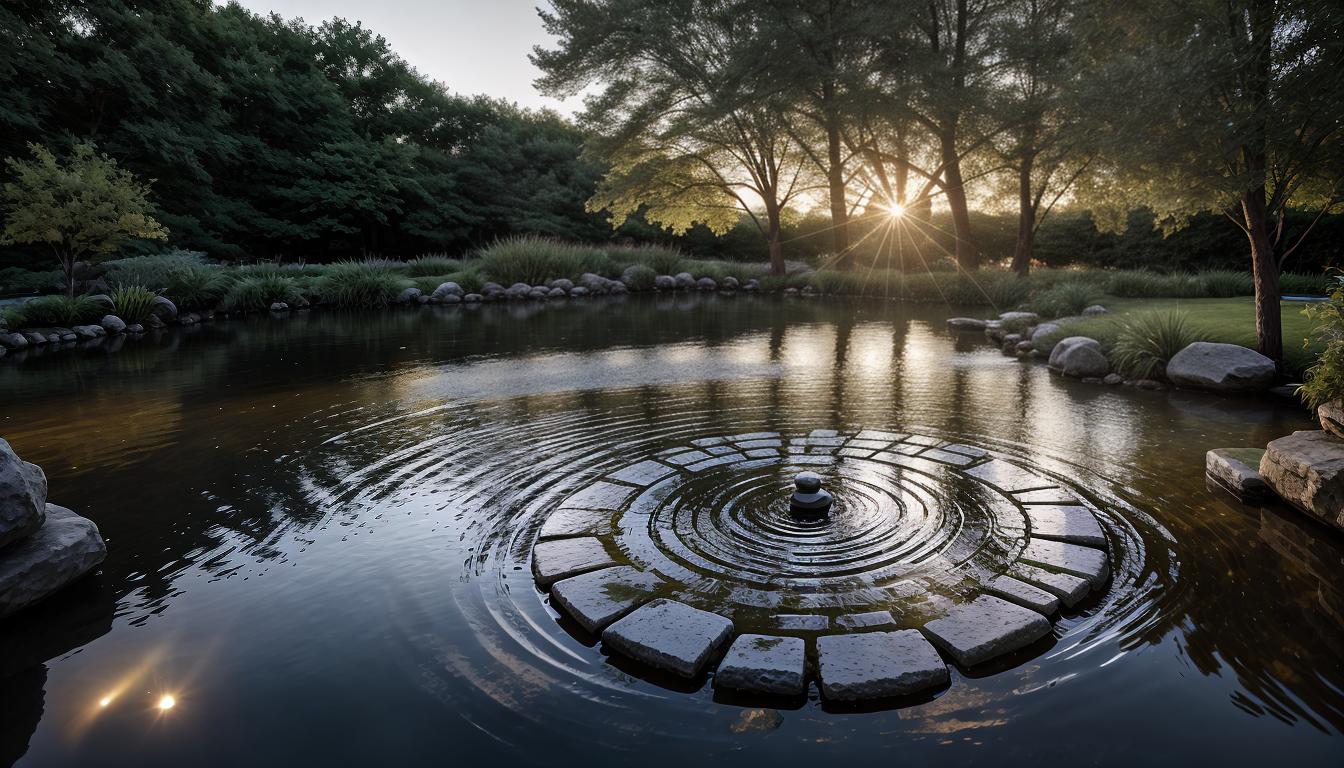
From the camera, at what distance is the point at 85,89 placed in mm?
18453

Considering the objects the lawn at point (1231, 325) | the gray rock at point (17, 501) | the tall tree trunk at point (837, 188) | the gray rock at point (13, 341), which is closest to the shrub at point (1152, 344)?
the lawn at point (1231, 325)

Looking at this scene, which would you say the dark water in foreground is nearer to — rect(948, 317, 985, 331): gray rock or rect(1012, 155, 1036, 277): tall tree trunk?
rect(948, 317, 985, 331): gray rock

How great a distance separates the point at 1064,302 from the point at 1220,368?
6.18 m

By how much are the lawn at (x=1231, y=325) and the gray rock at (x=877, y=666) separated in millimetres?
6536

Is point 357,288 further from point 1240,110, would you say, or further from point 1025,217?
point 1025,217

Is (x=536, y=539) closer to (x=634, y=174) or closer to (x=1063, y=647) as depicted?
(x=1063, y=647)

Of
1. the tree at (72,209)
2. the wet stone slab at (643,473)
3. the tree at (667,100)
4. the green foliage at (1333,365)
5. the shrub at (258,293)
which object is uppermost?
the tree at (667,100)

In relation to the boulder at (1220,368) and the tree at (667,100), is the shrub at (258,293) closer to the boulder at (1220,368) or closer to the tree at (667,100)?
the tree at (667,100)

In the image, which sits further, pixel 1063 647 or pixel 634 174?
pixel 634 174

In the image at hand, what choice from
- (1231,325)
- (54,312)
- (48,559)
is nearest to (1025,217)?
(1231,325)

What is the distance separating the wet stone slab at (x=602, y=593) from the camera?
8.48ft

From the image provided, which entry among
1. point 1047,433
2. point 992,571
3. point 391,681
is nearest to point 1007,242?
point 1047,433

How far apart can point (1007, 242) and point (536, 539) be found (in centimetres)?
2751

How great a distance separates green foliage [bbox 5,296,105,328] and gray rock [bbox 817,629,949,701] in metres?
13.6
